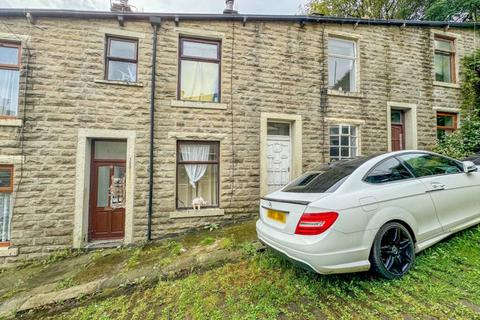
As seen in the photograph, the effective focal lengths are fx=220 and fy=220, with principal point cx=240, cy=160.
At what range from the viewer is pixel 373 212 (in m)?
2.68

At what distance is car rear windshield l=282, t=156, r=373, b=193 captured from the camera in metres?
2.86

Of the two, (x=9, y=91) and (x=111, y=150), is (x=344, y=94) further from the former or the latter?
(x=9, y=91)

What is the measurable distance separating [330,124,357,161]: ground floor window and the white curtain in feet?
13.9

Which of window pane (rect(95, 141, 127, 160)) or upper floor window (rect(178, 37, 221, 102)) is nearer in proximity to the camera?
window pane (rect(95, 141, 127, 160))

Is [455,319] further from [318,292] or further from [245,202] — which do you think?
[245,202]

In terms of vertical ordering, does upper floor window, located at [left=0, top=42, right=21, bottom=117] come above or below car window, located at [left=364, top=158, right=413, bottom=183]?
above

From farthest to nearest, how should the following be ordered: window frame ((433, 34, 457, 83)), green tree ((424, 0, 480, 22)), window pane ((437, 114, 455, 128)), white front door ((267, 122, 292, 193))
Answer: green tree ((424, 0, 480, 22))
window frame ((433, 34, 457, 83))
window pane ((437, 114, 455, 128))
white front door ((267, 122, 292, 193))

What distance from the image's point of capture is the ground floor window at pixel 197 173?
644 centimetres

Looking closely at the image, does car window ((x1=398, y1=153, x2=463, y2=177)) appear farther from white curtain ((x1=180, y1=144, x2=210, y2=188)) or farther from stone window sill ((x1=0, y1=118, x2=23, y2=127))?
stone window sill ((x1=0, y1=118, x2=23, y2=127))

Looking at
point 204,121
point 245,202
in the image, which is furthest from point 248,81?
point 245,202

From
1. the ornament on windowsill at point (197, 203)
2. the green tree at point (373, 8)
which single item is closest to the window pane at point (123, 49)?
the ornament on windowsill at point (197, 203)

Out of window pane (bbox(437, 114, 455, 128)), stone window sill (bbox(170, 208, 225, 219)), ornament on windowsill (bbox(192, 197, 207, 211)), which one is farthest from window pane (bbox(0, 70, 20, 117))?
window pane (bbox(437, 114, 455, 128))

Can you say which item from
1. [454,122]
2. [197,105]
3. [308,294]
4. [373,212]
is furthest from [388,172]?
[454,122]

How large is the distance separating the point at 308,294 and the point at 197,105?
536 centimetres
